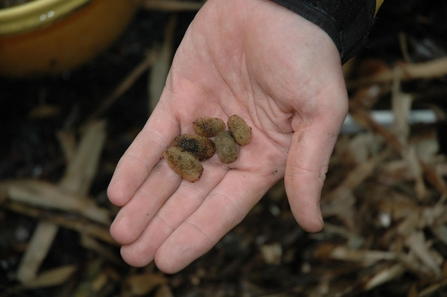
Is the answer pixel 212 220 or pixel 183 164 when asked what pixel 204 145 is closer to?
pixel 183 164

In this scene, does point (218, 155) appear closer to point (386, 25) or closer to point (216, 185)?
point (216, 185)

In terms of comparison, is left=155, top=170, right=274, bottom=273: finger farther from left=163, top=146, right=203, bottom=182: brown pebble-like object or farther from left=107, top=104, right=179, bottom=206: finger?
left=107, top=104, right=179, bottom=206: finger

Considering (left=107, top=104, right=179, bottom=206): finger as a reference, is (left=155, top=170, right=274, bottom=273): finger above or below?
below

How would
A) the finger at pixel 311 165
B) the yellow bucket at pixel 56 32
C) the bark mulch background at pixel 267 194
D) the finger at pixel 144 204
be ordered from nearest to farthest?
the finger at pixel 311 165 → the finger at pixel 144 204 → the bark mulch background at pixel 267 194 → the yellow bucket at pixel 56 32

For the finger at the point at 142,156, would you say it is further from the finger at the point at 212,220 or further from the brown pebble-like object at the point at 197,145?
the finger at the point at 212,220

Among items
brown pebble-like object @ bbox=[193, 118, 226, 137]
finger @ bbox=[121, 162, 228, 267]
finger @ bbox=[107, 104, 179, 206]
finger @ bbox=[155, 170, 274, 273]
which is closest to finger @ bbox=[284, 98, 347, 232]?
finger @ bbox=[155, 170, 274, 273]

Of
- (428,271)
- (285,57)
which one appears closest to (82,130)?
(285,57)

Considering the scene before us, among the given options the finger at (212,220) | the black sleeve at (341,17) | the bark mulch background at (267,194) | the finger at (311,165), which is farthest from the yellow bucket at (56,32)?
the finger at (311,165)

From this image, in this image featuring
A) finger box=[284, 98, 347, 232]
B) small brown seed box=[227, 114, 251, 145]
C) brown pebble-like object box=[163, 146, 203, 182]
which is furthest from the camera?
small brown seed box=[227, 114, 251, 145]
